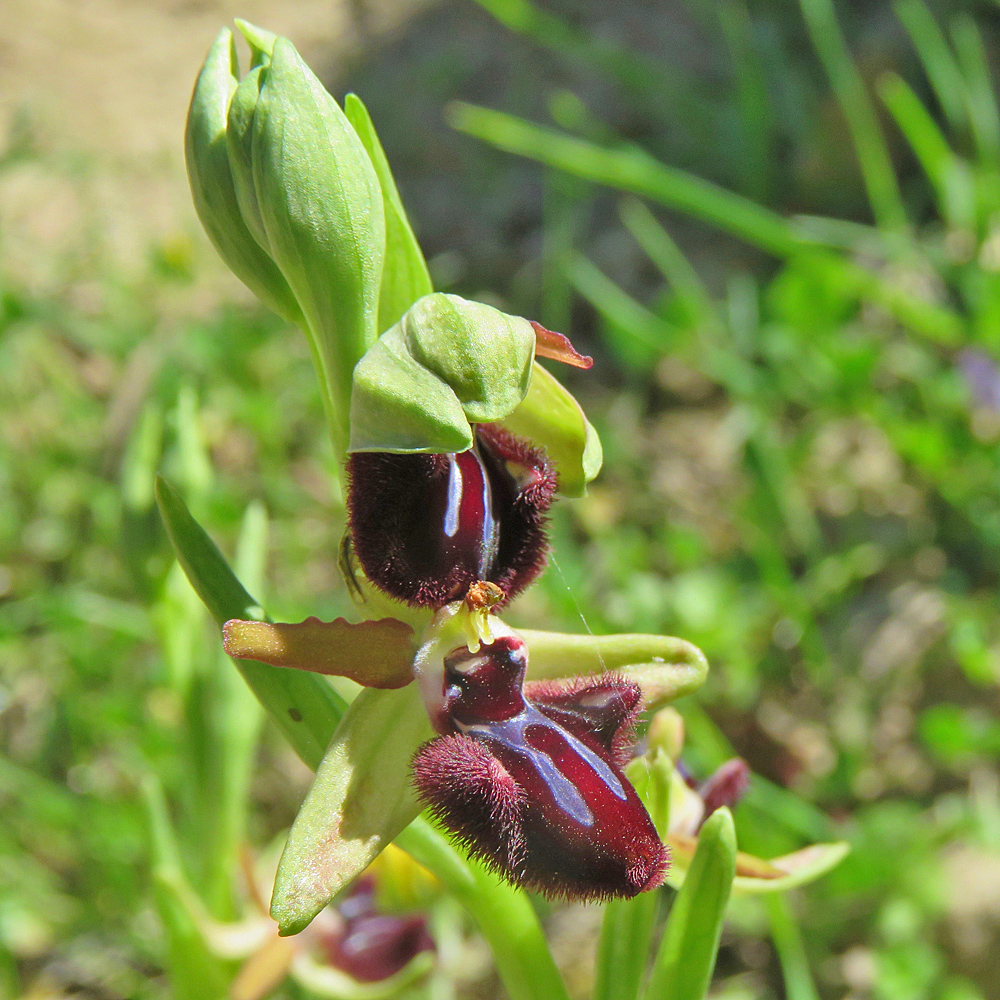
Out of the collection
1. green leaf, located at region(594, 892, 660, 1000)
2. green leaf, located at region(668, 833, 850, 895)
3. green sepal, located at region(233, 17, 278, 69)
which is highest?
green sepal, located at region(233, 17, 278, 69)

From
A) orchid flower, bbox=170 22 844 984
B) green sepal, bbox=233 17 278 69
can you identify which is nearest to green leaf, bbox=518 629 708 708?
orchid flower, bbox=170 22 844 984

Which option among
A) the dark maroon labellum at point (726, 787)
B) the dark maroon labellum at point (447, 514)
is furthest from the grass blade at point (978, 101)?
the dark maroon labellum at point (447, 514)

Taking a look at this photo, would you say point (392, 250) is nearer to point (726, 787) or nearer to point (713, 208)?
point (726, 787)

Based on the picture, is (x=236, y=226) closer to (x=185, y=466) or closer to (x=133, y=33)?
(x=185, y=466)

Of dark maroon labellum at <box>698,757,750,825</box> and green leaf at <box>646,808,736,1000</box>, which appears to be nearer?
green leaf at <box>646,808,736,1000</box>

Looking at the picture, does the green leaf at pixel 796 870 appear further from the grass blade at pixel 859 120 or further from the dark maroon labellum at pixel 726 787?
the grass blade at pixel 859 120

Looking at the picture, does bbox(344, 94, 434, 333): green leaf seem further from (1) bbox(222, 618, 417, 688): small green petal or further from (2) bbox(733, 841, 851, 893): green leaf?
(2) bbox(733, 841, 851, 893): green leaf
